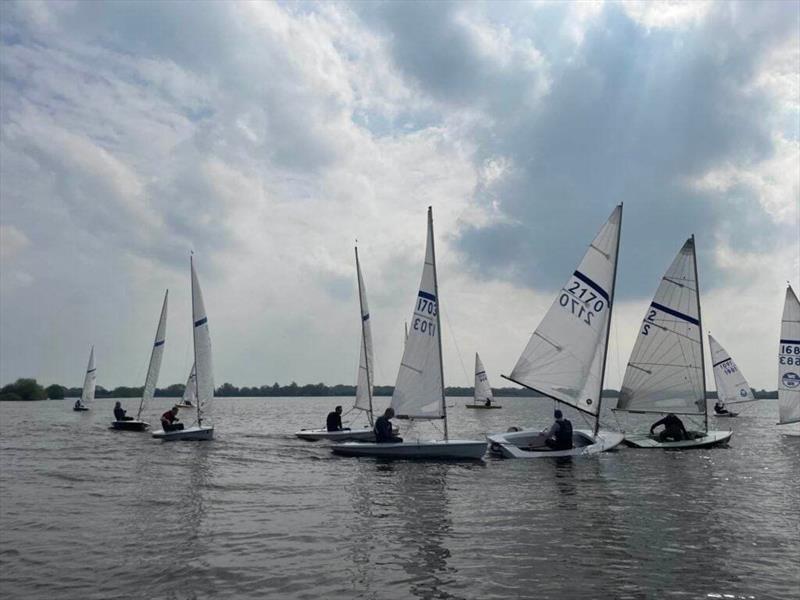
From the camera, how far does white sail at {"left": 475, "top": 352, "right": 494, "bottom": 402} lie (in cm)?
8750

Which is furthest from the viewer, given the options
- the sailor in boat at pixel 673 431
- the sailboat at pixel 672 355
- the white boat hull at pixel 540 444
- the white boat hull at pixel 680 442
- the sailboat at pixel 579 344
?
the sailboat at pixel 672 355

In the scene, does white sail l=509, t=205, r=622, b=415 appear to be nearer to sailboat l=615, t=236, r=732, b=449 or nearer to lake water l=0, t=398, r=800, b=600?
lake water l=0, t=398, r=800, b=600

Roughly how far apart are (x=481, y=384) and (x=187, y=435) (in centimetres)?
6444

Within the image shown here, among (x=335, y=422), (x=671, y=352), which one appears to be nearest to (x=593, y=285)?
(x=671, y=352)

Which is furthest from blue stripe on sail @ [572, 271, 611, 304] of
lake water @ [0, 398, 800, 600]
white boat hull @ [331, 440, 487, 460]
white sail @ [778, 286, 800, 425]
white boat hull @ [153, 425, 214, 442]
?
white boat hull @ [153, 425, 214, 442]

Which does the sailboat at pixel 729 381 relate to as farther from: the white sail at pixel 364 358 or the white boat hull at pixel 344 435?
the white boat hull at pixel 344 435

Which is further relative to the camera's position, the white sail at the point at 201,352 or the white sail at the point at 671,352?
the white sail at the point at 201,352

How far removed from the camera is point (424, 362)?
23.0 metres

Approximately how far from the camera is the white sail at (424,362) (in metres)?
22.8

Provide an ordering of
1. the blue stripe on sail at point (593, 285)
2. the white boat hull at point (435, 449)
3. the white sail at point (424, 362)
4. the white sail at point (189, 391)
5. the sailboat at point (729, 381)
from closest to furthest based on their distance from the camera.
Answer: the white boat hull at point (435, 449)
the white sail at point (424, 362)
the blue stripe on sail at point (593, 285)
the sailboat at point (729, 381)
the white sail at point (189, 391)

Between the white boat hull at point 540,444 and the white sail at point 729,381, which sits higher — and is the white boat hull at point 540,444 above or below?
below

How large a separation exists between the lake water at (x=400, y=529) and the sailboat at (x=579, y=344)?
2593mm

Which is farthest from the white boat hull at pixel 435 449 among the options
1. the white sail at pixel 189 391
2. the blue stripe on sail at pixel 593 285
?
the white sail at pixel 189 391

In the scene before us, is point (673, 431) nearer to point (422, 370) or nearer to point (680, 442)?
point (680, 442)
